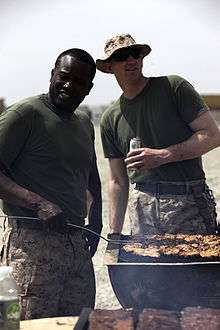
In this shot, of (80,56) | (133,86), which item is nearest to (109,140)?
(133,86)

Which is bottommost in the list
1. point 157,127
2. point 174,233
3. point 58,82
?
point 174,233

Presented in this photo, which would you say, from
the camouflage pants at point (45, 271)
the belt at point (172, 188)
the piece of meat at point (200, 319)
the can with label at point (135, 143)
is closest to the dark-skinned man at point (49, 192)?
the camouflage pants at point (45, 271)

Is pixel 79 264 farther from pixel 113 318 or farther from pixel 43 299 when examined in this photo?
pixel 113 318

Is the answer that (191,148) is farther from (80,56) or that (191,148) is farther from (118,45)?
(80,56)

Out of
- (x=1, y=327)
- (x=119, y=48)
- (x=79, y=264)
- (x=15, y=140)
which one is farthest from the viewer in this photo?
(x=119, y=48)

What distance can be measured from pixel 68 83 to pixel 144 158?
2.74 feet

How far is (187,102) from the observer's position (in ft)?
14.0

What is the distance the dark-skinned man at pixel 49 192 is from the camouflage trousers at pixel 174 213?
2.64ft

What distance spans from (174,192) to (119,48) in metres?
1.13

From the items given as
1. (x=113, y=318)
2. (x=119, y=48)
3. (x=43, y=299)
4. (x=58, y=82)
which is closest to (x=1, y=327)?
(x=113, y=318)

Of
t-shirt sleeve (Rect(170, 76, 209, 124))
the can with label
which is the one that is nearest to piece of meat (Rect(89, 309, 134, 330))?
the can with label

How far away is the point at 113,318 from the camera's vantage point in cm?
279

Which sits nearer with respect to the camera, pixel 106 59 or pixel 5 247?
pixel 5 247

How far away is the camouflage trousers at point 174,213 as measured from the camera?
14.3ft
